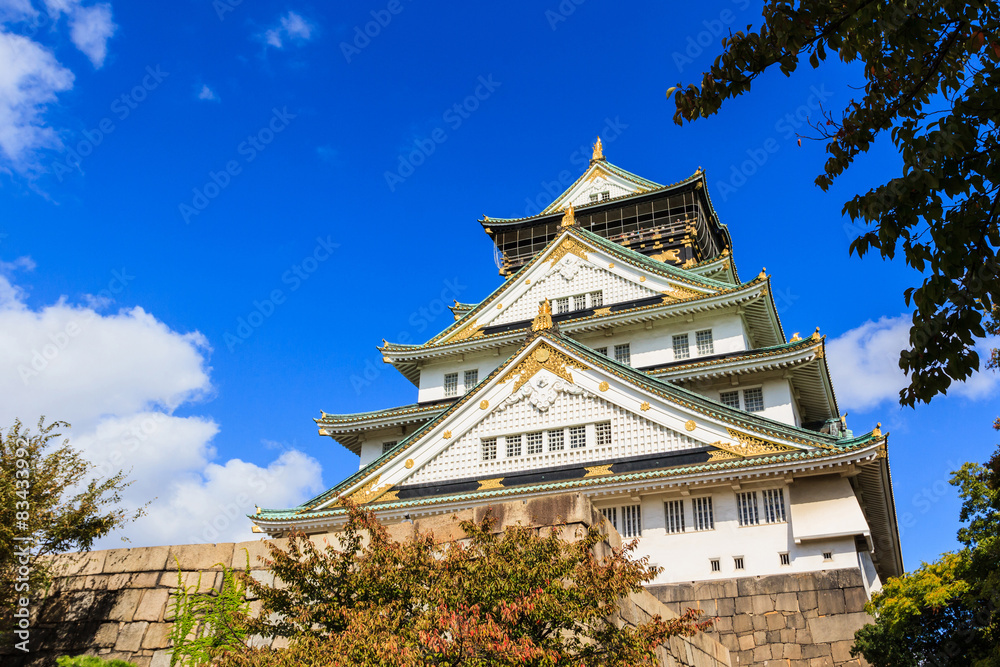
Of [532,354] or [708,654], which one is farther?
[532,354]

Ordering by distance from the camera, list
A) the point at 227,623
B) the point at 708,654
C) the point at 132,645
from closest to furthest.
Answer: the point at 227,623, the point at 132,645, the point at 708,654

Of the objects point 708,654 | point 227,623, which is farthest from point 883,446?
point 227,623

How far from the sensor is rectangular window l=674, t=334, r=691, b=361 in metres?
28.2

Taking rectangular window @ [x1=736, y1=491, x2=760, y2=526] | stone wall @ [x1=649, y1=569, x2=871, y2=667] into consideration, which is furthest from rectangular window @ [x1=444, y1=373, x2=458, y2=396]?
stone wall @ [x1=649, y1=569, x2=871, y2=667]

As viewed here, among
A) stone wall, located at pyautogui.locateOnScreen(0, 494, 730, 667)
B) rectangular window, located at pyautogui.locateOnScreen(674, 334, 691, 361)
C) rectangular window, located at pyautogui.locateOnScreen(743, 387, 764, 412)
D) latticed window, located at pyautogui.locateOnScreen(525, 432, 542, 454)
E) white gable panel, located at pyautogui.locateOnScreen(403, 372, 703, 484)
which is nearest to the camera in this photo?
stone wall, located at pyautogui.locateOnScreen(0, 494, 730, 667)

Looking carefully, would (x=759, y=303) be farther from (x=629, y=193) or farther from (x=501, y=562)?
(x=501, y=562)

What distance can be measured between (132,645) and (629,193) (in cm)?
3443

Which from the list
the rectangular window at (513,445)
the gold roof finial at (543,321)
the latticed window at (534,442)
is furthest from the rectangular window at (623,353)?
the rectangular window at (513,445)

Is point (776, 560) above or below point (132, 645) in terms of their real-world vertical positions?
above

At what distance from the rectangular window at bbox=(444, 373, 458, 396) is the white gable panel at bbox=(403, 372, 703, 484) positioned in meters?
8.20

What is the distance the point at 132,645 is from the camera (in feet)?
37.4

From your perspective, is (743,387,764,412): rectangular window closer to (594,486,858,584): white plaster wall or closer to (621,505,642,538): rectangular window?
(594,486,858,584): white plaster wall

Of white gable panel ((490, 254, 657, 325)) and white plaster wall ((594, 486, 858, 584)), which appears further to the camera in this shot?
white gable panel ((490, 254, 657, 325))

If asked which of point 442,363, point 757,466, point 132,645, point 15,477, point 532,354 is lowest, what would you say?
point 132,645
